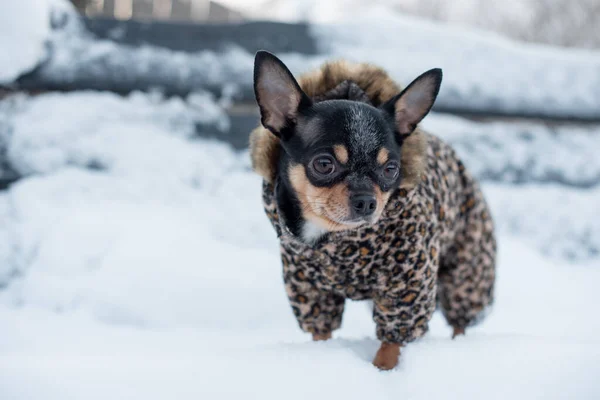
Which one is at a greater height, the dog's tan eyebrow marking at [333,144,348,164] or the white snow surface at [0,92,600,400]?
the dog's tan eyebrow marking at [333,144,348,164]

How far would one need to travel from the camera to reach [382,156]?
936 mm

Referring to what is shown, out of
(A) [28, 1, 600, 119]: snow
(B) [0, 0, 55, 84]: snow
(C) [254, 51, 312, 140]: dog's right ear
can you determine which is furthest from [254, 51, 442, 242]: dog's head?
(B) [0, 0, 55, 84]: snow

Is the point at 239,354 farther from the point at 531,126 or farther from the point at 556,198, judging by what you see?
the point at 531,126

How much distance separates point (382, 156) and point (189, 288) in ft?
3.04

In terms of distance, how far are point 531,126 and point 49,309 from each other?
2.18 m

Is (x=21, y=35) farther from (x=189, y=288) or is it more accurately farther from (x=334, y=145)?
(x=334, y=145)

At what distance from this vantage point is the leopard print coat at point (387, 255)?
99 centimetres

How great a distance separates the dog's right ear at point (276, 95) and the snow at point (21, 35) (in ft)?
4.45

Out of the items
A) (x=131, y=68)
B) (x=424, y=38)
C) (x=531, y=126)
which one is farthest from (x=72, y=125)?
(x=531, y=126)

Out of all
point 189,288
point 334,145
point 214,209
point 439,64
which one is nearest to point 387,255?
point 334,145

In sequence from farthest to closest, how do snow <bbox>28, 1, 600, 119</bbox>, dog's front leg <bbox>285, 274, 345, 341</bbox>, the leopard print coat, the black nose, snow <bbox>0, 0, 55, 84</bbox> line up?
1. snow <bbox>28, 1, 600, 119</bbox>
2. snow <bbox>0, 0, 55, 84</bbox>
3. dog's front leg <bbox>285, 274, 345, 341</bbox>
4. the leopard print coat
5. the black nose

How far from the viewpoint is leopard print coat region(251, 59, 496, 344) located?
994 mm

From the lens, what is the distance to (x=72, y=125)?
74.4 inches

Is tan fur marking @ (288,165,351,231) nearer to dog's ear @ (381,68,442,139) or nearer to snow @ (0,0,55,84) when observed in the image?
dog's ear @ (381,68,442,139)
